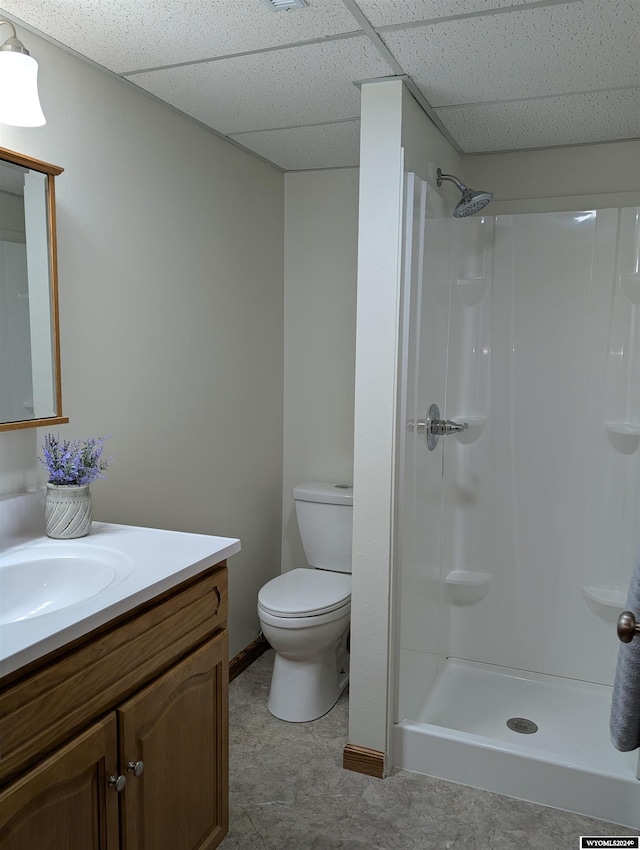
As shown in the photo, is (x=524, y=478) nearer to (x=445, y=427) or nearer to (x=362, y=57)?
(x=445, y=427)

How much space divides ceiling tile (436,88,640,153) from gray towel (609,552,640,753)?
1.66m

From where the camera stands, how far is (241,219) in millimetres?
2830

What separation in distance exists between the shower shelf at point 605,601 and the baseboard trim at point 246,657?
1.40 meters

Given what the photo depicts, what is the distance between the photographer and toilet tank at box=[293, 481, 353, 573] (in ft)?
9.58

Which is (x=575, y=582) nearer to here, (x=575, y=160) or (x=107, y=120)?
(x=575, y=160)

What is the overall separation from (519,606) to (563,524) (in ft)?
1.29

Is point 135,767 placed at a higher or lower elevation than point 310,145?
lower

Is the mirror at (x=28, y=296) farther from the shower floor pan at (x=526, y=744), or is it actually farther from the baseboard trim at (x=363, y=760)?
the shower floor pan at (x=526, y=744)

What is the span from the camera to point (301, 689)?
2.64 m

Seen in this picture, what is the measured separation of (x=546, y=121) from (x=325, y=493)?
161cm

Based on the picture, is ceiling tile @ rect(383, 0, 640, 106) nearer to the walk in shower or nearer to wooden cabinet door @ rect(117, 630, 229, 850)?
the walk in shower

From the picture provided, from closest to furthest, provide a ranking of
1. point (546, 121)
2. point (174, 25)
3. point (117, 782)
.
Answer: point (117, 782) < point (174, 25) < point (546, 121)

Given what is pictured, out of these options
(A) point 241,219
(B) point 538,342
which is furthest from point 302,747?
(A) point 241,219

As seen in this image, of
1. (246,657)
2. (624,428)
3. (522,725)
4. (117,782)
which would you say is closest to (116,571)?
(117,782)
